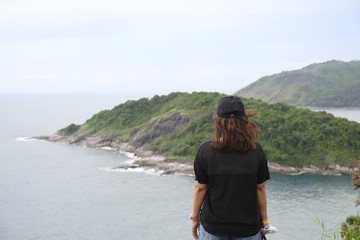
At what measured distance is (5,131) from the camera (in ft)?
550

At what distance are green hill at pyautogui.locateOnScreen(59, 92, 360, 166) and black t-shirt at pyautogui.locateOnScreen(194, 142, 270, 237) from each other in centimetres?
8351

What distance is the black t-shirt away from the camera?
4.58 m

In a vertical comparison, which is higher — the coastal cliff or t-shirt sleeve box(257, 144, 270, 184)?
t-shirt sleeve box(257, 144, 270, 184)

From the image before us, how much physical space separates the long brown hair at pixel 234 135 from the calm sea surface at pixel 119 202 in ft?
158

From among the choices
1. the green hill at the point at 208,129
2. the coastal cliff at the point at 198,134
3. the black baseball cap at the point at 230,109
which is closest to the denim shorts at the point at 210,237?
the black baseball cap at the point at 230,109

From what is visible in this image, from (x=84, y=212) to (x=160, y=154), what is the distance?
3400 cm

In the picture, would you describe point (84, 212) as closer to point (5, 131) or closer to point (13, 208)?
point (13, 208)

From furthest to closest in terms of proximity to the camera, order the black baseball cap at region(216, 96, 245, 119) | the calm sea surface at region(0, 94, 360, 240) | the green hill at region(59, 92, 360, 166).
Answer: the green hill at region(59, 92, 360, 166) < the calm sea surface at region(0, 94, 360, 240) < the black baseball cap at region(216, 96, 245, 119)

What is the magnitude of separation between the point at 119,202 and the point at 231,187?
213ft

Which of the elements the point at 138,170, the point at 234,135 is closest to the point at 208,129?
the point at 138,170

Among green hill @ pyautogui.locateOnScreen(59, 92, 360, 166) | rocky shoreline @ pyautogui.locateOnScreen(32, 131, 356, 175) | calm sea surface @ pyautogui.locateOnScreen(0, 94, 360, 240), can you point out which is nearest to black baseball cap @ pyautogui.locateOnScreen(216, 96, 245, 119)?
calm sea surface @ pyautogui.locateOnScreen(0, 94, 360, 240)

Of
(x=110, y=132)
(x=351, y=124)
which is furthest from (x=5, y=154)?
(x=351, y=124)

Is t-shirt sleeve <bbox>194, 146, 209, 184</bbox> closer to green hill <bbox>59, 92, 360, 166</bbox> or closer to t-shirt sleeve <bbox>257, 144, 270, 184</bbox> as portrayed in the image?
t-shirt sleeve <bbox>257, 144, 270, 184</bbox>

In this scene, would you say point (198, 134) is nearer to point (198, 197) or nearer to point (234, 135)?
point (198, 197)
